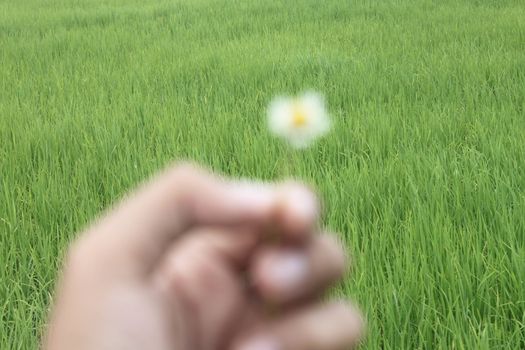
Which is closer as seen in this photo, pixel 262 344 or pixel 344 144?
pixel 262 344

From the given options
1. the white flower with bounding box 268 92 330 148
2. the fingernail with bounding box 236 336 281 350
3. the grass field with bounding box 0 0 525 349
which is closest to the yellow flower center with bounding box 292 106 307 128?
the white flower with bounding box 268 92 330 148

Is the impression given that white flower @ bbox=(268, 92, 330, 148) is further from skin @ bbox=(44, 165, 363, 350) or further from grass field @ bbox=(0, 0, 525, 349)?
grass field @ bbox=(0, 0, 525, 349)

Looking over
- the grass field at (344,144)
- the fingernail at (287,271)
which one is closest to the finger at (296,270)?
the fingernail at (287,271)

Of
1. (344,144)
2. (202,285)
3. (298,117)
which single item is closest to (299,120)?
(298,117)

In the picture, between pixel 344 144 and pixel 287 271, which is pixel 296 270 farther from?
pixel 344 144

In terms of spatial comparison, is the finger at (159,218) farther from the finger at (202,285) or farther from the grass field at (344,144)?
the grass field at (344,144)
